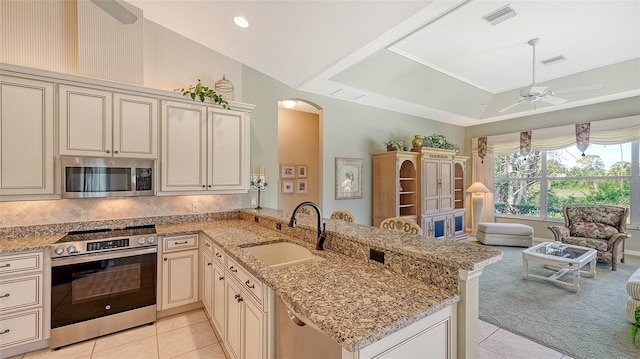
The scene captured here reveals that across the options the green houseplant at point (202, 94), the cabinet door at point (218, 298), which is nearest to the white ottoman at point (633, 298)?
the cabinet door at point (218, 298)

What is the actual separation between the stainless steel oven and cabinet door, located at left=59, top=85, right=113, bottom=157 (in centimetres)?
84

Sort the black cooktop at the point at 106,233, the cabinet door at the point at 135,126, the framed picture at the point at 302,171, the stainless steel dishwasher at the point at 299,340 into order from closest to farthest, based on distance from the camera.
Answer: the stainless steel dishwasher at the point at 299,340 → the black cooktop at the point at 106,233 → the cabinet door at the point at 135,126 → the framed picture at the point at 302,171

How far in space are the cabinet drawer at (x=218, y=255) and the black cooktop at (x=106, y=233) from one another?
0.80 metres

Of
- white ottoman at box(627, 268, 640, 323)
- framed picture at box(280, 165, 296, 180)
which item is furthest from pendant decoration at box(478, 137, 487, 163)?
framed picture at box(280, 165, 296, 180)

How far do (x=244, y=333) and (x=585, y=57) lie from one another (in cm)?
621

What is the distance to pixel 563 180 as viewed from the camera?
6.02 m

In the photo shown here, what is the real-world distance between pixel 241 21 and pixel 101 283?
2.97 metres

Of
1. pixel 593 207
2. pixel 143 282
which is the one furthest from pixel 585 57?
pixel 143 282

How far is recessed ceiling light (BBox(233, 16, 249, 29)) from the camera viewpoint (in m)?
2.93

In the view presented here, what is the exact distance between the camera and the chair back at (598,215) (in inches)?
179

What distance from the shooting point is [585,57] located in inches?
171

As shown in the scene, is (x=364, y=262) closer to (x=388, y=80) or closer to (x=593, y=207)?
(x=388, y=80)

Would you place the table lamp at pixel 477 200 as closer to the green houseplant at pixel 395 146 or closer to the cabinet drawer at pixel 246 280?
the green houseplant at pixel 395 146

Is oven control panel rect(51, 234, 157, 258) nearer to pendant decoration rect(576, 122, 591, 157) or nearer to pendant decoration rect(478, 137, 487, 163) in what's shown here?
pendant decoration rect(478, 137, 487, 163)
